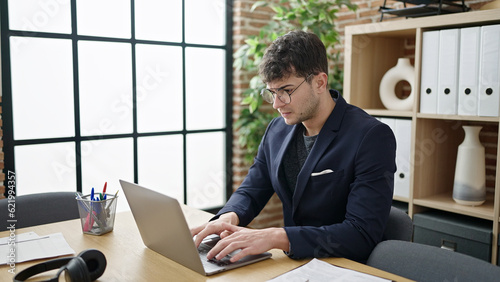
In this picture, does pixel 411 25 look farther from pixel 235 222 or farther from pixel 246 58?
pixel 235 222

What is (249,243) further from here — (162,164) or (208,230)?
(162,164)

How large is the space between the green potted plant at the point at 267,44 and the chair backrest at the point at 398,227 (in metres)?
1.67

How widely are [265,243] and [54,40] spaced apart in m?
1.98

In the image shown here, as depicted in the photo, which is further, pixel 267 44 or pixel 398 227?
pixel 267 44

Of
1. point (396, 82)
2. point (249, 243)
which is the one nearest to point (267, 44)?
point (396, 82)

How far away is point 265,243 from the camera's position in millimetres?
1401

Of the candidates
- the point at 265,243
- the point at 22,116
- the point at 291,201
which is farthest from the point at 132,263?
the point at 22,116

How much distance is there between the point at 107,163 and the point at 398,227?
198 cm

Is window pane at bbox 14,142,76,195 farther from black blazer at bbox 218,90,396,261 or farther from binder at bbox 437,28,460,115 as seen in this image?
binder at bbox 437,28,460,115

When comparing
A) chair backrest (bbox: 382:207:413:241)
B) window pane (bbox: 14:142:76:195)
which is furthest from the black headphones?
window pane (bbox: 14:142:76:195)

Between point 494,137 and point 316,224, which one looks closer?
point 316,224

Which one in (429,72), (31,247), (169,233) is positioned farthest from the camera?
(429,72)

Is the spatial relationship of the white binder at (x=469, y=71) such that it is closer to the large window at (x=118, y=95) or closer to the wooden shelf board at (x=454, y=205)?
the wooden shelf board at (x=454, y=205)

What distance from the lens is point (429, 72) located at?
2.56 meters
